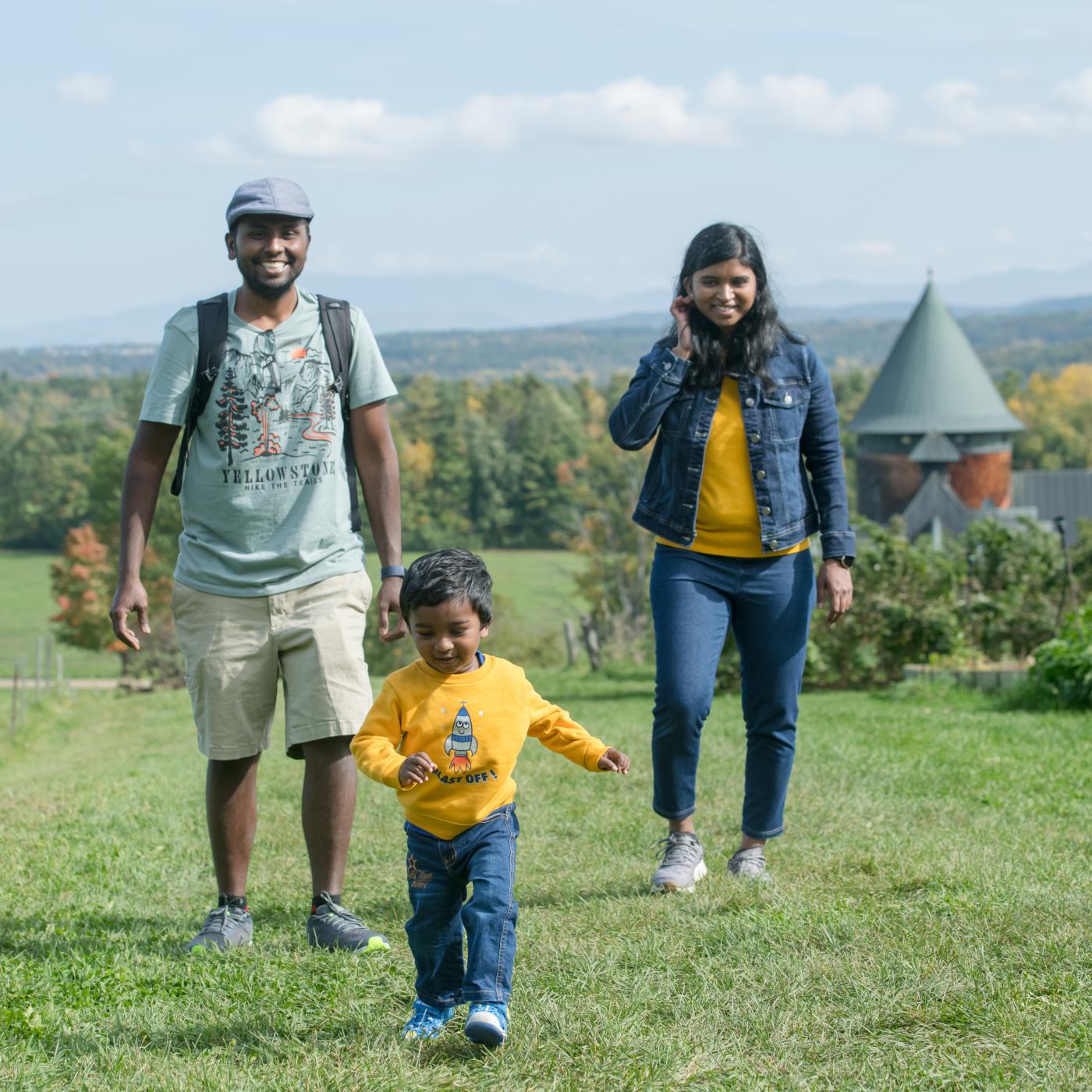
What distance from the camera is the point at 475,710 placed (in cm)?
337

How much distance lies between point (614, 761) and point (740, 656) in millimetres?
1404

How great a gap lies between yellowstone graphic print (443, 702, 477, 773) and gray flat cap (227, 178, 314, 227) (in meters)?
1.73

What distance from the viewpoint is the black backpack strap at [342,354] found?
4391 millimetres

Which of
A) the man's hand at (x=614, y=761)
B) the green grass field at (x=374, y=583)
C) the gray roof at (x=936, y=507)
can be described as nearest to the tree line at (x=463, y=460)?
the green grass field at (x=374, y=583)

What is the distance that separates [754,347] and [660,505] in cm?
60

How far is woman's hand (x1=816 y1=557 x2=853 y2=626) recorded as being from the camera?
4691 mm

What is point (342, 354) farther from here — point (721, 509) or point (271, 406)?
point (721, 509)

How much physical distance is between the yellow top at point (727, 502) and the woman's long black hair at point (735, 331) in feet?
0.54

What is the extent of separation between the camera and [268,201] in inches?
165

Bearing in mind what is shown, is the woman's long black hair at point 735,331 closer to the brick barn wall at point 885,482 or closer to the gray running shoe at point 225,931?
the gray running shoe at point 225,931

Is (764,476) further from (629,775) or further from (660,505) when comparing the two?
(629,775)

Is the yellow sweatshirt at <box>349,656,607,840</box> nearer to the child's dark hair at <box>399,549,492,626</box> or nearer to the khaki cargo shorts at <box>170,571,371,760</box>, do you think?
the child's dark hair at <box>399,549,492,626</box>

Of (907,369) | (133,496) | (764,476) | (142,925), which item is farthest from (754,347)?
(907,369)

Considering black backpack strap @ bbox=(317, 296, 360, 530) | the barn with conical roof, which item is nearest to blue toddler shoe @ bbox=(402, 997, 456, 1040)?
black backpack strap @ bbox=(317, 296, 360, 530)
